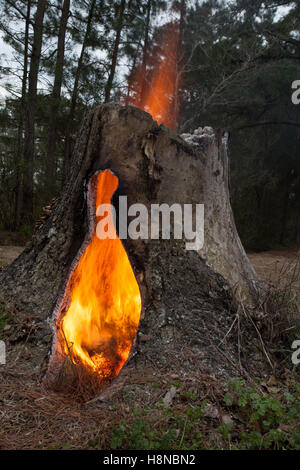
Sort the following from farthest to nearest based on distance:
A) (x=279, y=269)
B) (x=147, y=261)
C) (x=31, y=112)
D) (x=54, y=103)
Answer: (x=54, y=103) < (x=31, y=112) < (x=279, y=269) < (x=147, y=261)

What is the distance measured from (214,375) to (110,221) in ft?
4.71

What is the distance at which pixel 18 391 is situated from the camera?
68.5 inches

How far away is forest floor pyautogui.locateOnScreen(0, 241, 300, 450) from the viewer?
133 centimetres

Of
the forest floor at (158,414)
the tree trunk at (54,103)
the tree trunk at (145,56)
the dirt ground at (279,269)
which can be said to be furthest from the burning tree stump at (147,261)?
the tree trunk at (145,56)

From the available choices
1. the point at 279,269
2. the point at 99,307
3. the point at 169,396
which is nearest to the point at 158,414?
the point at 169,396

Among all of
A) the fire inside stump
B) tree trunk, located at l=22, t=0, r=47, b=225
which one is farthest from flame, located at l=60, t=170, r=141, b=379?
tree trunk, located at l=22, t=0, r=47, b=225

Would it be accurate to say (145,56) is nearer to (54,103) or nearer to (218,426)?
(54,103)

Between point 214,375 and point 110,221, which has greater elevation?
point 110,221

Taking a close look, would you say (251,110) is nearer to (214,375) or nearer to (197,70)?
(197,70)

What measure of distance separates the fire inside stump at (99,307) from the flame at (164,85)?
27.2 ft

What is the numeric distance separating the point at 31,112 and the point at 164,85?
15.7ft

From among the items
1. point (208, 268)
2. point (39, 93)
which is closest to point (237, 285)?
point (208, 268)

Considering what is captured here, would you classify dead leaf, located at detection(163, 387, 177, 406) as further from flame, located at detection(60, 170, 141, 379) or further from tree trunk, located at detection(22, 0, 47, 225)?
tree trunk, located at detection(22, 0, 47, 225)

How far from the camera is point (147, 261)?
7.14ft
